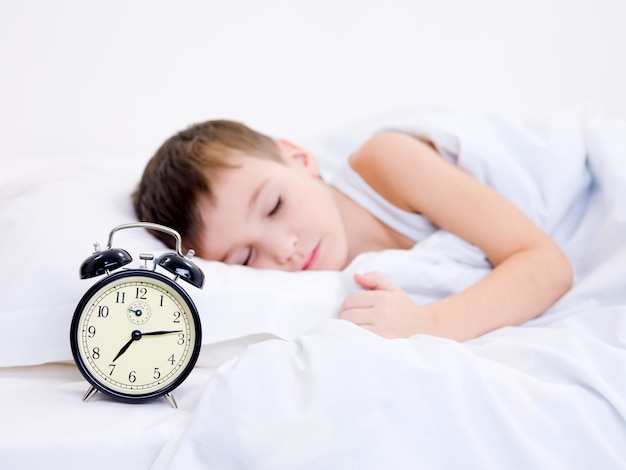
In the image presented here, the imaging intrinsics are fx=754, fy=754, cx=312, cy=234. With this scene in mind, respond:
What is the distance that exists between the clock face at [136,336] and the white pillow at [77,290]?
0.16 meters

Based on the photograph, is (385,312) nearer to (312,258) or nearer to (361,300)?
(361,300)

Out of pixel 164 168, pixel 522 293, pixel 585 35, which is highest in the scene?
pixel 585 35

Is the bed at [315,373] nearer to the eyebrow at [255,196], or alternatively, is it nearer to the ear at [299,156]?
the eyebrow at [255,196]

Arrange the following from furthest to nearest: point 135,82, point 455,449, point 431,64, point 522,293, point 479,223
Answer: point 431,64 < point 135,82 < point 479,223 < point 522,293 < point 455,449

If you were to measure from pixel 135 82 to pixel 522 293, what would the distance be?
1684 millimetres

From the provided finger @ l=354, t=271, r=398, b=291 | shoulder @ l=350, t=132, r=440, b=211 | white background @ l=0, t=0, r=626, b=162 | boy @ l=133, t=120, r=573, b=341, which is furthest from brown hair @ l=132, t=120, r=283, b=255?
white background @ l=0, t=0, r=626, b=162

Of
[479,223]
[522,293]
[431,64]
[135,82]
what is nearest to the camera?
[522,293]

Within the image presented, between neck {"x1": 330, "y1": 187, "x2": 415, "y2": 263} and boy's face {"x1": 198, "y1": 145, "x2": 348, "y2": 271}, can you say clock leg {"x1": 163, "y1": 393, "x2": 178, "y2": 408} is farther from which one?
neck {"x1": 330, "y1": 187, "x2": 415, "y2": 263}

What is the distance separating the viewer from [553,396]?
0.98 meters

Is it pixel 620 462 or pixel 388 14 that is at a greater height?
pixel 388 14

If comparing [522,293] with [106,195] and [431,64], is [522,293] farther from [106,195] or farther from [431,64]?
[431,64]

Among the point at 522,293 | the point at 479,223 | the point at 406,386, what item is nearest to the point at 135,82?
the point at 479,223

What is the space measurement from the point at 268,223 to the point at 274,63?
1269 millimetres

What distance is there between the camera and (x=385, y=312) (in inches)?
50.6
